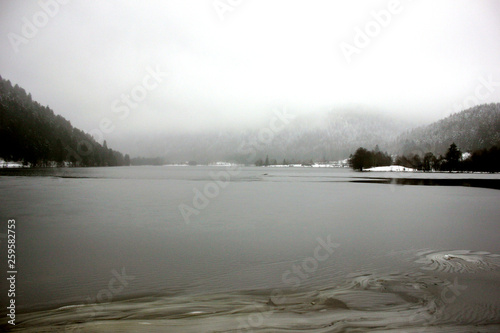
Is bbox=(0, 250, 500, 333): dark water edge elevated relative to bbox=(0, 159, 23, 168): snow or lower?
lower

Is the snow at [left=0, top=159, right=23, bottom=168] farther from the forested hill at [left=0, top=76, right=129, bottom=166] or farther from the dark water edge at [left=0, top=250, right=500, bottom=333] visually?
the dark water edge at [left=0, top=250, right=500, bottom=333]

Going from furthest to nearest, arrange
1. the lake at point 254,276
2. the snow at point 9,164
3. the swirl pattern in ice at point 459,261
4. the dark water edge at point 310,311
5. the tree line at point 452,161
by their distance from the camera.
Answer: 1. the snow at point 9,164
2. the tree line at point 452,161
3. the swirl pattern in ice at point 459,261
4. the lake at point 254,276
5. the dark water edge at point 310,311

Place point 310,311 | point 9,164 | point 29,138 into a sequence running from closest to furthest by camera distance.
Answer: point 310,311 < point 9,164 < point 29,138

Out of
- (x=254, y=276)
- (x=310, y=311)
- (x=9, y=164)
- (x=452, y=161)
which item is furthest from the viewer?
(x=9, y=164)

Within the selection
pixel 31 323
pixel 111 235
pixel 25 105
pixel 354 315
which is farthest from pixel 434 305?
pixel 25 105

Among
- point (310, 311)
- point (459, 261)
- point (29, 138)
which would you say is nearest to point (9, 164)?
point (29, 138)

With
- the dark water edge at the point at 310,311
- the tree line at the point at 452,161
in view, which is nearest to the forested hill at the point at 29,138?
the tree line at the point at 452,161

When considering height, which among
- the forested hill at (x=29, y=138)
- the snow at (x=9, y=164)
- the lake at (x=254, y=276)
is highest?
the forested hill at (x=29, y=138)

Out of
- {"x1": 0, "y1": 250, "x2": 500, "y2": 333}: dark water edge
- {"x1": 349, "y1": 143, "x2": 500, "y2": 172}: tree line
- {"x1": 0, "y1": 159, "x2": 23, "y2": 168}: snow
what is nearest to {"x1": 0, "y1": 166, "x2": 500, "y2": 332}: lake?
{"x1": 0, "y1": 250, "x2": 500, "y2": 333}: dark water edge

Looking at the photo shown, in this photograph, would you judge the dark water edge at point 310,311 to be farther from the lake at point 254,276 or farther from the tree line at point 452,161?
the tree line at point 452,161

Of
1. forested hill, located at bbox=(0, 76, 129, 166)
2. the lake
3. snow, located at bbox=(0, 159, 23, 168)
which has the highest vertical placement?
forested hill, located at bbox=(0, 76, 129, 166)

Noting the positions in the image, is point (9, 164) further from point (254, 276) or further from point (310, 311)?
point (310, 311)

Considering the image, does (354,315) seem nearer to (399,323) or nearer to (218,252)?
(399,323)

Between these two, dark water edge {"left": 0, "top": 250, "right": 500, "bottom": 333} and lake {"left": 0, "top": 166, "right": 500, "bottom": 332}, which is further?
lake {"left": 0, "top": 166, "right": 500, "bottom": 332}
